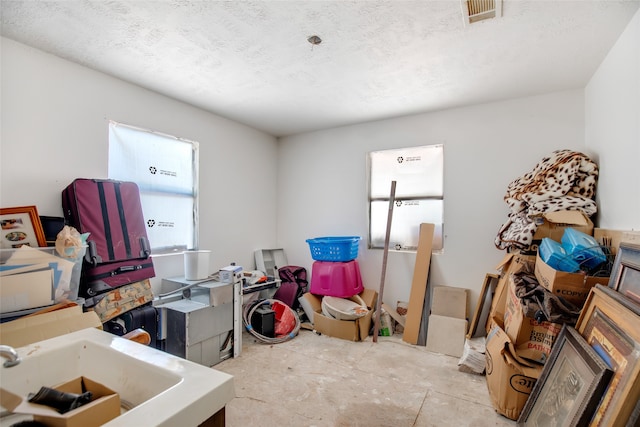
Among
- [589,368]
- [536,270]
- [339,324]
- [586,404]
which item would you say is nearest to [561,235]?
[536,270]

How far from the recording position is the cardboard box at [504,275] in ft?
8.16

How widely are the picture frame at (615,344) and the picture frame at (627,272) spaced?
5 centimetres

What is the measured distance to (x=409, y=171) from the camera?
372cm

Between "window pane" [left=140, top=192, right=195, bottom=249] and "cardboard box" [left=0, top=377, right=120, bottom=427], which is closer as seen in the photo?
"cardboard box" [left=0, top=377, right=120, bottom=427]

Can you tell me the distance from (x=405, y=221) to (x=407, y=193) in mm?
349

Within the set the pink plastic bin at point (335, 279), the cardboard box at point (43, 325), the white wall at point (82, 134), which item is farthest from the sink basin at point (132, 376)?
the pink plastic bin at point (335, 279)

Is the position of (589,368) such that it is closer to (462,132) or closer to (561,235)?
(561,235)

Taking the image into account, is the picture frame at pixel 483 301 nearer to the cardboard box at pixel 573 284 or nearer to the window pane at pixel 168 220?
the cardboard box at pixel 573 284

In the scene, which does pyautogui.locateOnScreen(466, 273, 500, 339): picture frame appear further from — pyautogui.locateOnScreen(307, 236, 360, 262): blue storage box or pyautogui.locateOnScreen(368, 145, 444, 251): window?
pyautogui.locateOnScreen(307, 236, 360, 262): blue storage box

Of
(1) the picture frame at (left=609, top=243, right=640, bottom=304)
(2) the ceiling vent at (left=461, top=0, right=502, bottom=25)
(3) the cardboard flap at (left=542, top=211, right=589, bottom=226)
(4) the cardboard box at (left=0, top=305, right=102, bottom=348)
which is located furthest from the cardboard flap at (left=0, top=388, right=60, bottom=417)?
(3) the cardboard flap at (left=542, top=211, right=589, bottom=226)

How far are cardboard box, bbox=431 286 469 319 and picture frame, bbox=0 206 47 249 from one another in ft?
11.4

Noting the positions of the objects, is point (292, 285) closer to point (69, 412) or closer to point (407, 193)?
point (407, 193)

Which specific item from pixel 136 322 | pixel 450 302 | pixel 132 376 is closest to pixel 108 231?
pixel 136 322

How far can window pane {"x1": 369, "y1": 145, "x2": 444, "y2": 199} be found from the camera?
11.7 feet
